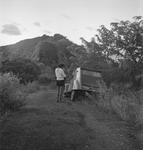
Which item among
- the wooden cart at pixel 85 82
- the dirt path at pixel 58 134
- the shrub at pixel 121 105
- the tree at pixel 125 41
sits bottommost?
the dirt path at pixel 58 134

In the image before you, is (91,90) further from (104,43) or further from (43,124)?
(104,43)

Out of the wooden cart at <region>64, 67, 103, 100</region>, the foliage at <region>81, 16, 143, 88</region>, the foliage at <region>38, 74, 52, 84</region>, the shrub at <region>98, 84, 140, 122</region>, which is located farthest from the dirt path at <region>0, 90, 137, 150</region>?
the foliage at <region>38, 74, 52, 84</region>

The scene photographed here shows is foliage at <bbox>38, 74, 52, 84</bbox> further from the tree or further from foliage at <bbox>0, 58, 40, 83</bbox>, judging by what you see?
the tree

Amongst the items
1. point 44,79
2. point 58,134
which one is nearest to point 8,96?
point 58,134

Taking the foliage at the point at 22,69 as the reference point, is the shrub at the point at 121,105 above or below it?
below

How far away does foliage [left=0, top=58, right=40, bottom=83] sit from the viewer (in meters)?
21.7

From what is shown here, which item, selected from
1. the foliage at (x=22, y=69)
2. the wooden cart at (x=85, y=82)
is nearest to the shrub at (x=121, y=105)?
the wooden cart at (x=85, y=82)

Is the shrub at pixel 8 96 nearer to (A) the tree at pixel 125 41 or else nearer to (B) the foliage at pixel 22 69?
(A) the tree at pixel 125 41

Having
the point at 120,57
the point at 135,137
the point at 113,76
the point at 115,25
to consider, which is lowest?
the point at 135,137

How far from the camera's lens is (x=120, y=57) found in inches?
686

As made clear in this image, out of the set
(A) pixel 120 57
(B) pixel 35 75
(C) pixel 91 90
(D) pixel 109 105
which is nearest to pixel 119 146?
(D) pixel 109 105

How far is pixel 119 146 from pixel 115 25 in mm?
14556

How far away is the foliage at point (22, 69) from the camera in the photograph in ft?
71.3

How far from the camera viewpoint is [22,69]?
22594mm
